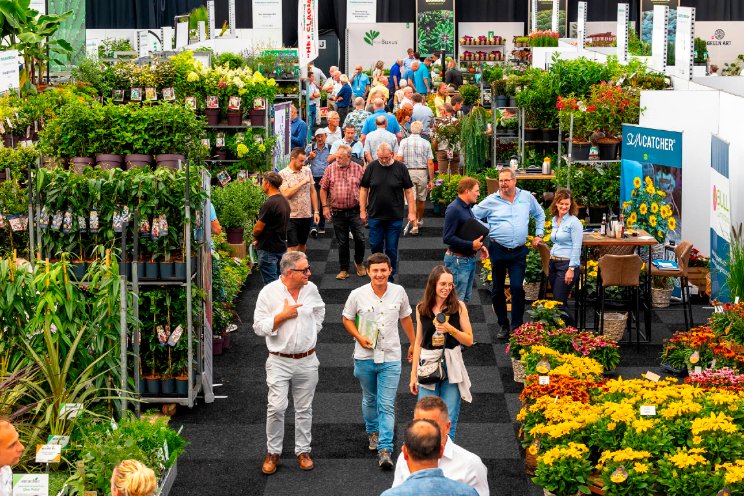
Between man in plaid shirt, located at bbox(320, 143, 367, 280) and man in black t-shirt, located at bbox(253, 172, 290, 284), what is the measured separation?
4.52ft

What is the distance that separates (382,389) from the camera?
6.89 meters

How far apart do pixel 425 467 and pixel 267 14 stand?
19.9m

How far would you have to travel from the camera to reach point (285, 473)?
7.01 m

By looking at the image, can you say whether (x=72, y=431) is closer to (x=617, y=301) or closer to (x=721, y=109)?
(x=617, y=301)

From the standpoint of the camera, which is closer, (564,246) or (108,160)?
(108,160)

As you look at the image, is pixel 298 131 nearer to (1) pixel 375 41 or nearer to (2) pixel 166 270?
(2) pixel 166 270

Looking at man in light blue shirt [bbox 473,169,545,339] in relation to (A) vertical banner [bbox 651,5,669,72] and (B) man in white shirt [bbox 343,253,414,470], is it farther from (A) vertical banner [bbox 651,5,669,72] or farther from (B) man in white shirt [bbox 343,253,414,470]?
(A) vertical banner [bbox 651,5,669,72]

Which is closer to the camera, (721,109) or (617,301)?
(617,301)

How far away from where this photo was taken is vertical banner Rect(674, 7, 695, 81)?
39.1ft

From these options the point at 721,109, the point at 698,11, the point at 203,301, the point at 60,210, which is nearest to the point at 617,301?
the point at 721,109

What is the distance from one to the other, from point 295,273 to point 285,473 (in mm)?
1244

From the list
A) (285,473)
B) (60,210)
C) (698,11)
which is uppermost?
(698,11)

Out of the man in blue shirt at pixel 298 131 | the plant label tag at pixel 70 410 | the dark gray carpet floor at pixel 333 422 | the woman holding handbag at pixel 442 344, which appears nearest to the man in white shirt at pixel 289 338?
the dark gray carpet floor at pixel 333 422

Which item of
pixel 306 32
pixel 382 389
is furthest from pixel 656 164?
pixel 306 32
